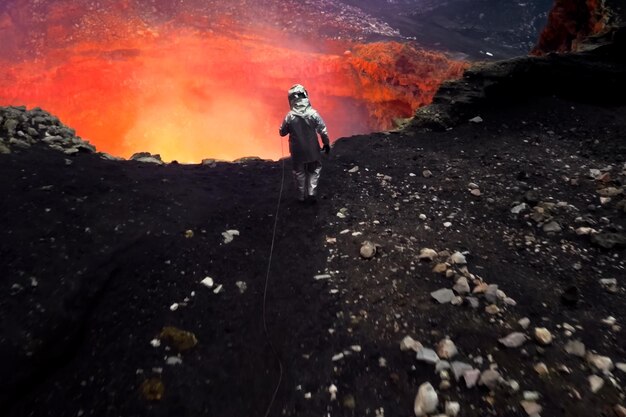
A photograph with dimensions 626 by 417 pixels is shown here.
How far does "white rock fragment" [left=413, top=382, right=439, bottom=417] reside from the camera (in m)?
2.32

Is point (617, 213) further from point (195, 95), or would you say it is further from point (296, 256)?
point (195, 95)

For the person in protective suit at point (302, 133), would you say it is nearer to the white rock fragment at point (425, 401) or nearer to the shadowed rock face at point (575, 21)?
the white rock fragment at point (425, 401)

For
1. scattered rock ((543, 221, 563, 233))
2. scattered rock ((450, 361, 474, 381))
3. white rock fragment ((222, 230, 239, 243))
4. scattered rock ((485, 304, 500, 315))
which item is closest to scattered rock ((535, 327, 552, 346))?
scattered rock ((485, 304, 500, 315))

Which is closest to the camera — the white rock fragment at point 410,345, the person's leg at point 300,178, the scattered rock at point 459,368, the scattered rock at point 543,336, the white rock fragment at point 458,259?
the scattered rock at point 459,368

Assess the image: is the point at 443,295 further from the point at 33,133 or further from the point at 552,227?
the point at 33,133

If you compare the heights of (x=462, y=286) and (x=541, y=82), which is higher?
(x=541, y=82)

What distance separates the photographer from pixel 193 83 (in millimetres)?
20281

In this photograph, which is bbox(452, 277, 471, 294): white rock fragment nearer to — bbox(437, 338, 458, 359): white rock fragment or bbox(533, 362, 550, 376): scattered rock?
bbox(437, 338, 458, 359): white rock fragment

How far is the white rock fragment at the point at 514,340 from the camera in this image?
2674 mm

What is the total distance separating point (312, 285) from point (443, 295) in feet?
4.23

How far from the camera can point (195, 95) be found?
68.1ft

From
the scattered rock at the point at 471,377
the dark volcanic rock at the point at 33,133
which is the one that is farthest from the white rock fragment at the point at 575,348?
the dark volcanic rock at the point at 33,133

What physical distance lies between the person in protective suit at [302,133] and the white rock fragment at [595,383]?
3798 millimetres

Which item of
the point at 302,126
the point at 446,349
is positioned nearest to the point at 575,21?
the point at 302,126
